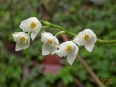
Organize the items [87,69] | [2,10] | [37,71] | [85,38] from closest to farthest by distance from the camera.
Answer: [85,38]
[87,69]
[37,71]
[2,10]

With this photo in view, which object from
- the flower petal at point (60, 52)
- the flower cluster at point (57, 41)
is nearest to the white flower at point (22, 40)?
the flower cluster at point (57, 41)

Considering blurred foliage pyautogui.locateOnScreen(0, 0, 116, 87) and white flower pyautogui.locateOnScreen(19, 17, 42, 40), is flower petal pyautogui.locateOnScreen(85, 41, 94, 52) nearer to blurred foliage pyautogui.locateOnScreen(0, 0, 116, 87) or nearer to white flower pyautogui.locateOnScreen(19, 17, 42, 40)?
white flower pyautogui.locateOnScreen(19, 17, 42, 40)

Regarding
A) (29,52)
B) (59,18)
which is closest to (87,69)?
(29,52)

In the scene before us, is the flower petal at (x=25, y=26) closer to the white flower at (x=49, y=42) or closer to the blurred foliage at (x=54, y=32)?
the white flower at (x=49, y=42)

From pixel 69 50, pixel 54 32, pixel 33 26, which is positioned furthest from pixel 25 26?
pixel 54 32

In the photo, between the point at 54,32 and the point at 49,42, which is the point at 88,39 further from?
the point at 54,32

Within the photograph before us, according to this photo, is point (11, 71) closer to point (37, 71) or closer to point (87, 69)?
point (37, 71)
